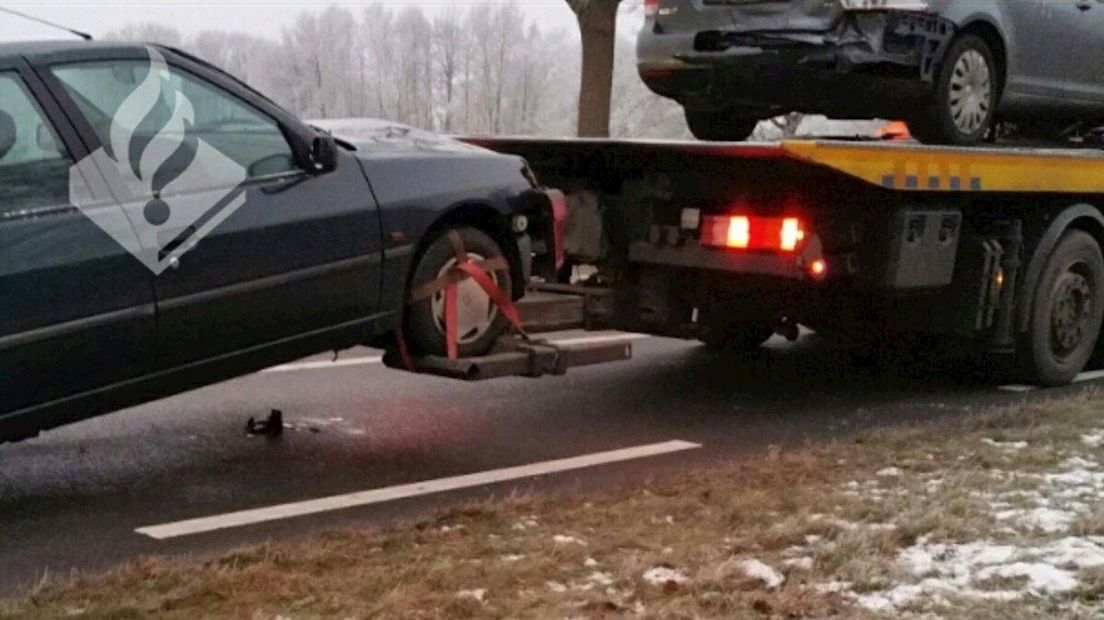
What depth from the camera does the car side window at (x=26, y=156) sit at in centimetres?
493

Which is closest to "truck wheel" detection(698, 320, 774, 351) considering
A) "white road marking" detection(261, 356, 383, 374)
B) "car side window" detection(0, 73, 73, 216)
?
"white road marking" detection(261, 356, 383, 374)

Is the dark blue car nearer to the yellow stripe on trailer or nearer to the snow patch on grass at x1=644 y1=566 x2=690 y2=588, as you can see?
the yellow stripe on trailer

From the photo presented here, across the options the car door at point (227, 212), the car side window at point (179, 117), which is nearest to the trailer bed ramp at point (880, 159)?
the car door at point (227, 212)

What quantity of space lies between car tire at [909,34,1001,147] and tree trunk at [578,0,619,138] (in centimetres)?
828

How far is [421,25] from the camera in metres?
21.0

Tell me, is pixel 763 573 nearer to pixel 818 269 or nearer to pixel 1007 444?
pixel 1007 444

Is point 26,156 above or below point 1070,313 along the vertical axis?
above

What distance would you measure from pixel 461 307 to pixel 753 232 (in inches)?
73.6

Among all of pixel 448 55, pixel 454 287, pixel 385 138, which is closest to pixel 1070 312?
pixel 454 287

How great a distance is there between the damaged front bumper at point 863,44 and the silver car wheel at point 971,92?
30 centimetres

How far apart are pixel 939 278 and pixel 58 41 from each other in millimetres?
4727

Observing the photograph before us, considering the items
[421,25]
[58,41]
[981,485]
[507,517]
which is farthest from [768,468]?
[421,25]

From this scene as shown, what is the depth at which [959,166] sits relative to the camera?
7.82 meters

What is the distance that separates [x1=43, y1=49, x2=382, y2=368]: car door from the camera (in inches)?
209
